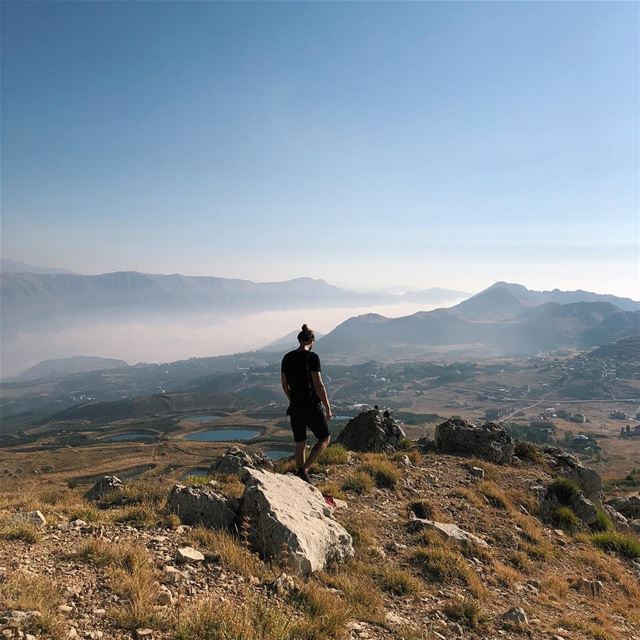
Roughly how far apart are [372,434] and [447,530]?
9952 mm

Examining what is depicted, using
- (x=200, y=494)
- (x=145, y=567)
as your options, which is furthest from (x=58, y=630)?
(x=200, y=494)

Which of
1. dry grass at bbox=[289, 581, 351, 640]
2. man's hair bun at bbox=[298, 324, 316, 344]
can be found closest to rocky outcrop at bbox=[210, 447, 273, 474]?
man's hair bun at bbox=[298, 324, 316, 344]

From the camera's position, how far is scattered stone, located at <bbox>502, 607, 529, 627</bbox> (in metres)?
7.63

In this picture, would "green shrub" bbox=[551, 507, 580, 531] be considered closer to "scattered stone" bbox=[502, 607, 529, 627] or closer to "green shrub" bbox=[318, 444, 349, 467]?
"green shrub" bbox=[318, 444, 349, 467]

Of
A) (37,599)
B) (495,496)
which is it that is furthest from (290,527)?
(495,496)

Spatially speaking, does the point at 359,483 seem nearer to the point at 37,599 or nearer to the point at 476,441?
the point at 476,441

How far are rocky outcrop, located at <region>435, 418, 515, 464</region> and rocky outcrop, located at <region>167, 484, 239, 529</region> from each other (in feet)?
47.1

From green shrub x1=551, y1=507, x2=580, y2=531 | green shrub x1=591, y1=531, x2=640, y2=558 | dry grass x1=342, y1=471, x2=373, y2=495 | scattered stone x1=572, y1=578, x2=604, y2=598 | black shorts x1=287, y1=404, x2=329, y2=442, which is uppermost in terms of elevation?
black shorts x1=287, y1=404, x2=329, y2=442

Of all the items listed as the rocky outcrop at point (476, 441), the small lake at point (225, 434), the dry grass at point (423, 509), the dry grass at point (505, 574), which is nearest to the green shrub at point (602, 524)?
the rocky outcrop at point (476, 441)

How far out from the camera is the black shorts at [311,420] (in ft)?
36.1

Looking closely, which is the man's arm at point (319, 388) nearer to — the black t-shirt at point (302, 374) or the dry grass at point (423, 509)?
the black t-shirt at point (302, 374)

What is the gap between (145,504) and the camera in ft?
33.2

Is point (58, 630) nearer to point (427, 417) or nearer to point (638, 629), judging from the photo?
point (638, 629)

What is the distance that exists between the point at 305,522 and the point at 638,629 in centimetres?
751
